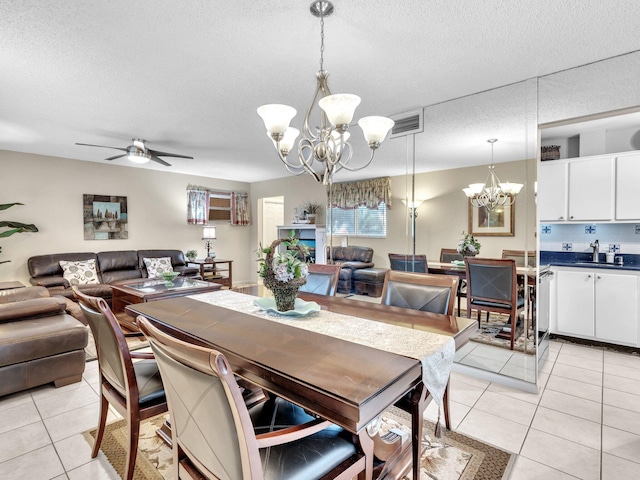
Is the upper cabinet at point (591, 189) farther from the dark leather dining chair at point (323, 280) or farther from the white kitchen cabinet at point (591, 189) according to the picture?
the dark leather dining chair at point (323, 280)

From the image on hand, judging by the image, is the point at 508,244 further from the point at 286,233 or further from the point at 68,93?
the point at 286,233

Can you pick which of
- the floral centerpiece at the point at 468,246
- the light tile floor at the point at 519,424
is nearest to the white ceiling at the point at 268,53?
the floral centerpiece at the point at 468,246

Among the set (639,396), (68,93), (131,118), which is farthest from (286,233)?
(639,396)

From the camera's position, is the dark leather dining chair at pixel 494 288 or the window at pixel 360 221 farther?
the window at pixel 360 221

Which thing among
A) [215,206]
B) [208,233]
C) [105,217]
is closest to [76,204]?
[105,217]

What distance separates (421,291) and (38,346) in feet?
9.18

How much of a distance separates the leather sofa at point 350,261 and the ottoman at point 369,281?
62 millimetres

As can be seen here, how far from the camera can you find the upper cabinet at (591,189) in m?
3.32

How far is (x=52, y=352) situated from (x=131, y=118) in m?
2.31

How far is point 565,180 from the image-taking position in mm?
3674

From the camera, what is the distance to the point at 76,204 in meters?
5.45

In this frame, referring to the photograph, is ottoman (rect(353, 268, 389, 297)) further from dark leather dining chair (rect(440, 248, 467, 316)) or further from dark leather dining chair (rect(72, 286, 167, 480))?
dark leather dining chair (rect(72, 286, 167, 480))

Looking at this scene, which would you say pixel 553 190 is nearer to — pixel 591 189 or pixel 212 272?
pixel 591 189

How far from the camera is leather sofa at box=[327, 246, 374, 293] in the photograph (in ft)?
13.8
